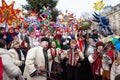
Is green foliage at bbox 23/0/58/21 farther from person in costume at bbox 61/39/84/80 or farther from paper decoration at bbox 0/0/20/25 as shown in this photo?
person in costume at bbox 61/39/84/80

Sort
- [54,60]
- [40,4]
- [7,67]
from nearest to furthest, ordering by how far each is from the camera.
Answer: [7,67], [54,60], [40,4]

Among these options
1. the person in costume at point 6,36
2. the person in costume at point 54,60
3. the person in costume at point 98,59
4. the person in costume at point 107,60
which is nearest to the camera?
the person in costume at point 54,60

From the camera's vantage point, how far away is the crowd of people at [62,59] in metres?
7.59

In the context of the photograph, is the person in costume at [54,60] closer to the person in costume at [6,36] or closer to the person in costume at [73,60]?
the person in costume at [73,60]

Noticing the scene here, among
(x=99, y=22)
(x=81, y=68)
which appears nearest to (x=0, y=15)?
(x=99, y=22)

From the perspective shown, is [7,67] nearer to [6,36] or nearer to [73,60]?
[73,60]

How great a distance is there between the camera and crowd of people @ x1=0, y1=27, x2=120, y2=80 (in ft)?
24.9

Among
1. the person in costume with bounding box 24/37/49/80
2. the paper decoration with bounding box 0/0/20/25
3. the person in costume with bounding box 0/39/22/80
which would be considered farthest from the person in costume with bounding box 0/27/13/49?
the person in costume with bounding box 0/39/22/80

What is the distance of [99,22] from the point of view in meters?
12.5

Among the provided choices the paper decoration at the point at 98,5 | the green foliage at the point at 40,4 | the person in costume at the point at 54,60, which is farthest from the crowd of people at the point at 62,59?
the green foliage at the point at 40,4

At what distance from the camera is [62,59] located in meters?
9.60

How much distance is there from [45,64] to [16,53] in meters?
1.58

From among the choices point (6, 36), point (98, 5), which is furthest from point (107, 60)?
point (98, 5)

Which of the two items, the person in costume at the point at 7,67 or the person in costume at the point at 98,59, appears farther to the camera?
the person in costume at the point at 98,59
